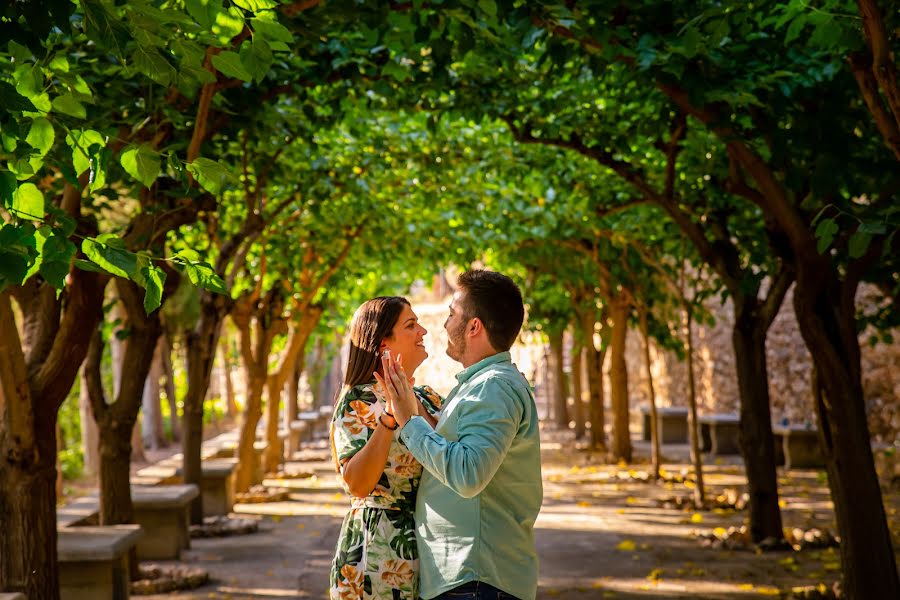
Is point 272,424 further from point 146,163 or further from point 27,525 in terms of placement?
point 146,163

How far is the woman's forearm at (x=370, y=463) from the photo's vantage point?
351 centimetres

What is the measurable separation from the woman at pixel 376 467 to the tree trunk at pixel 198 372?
8654 mm

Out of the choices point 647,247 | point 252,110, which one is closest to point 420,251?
point 647,247

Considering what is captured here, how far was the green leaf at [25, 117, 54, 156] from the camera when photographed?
3406 mm

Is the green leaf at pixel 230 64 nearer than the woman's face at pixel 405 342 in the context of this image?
Yes

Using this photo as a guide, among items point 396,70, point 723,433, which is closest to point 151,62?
point 396,70

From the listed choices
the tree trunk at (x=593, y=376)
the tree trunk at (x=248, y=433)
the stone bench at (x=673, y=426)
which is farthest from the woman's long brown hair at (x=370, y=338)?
the stone bench at (x=673, y=426)

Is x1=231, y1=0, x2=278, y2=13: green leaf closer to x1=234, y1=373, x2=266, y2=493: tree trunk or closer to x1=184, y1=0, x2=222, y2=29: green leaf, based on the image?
x1=184, y1=0, x2=222, y2=29: green leaf

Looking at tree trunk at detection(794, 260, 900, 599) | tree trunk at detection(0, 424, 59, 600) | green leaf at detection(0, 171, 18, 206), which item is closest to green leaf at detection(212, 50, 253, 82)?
green leaf at detection(0, 171, 18, 206)

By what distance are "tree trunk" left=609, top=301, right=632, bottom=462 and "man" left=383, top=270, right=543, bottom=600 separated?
16.2m

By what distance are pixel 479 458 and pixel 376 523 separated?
0.77 metres

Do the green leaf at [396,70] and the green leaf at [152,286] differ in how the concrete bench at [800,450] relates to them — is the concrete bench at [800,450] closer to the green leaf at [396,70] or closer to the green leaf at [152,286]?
the green leaf at [396,70]

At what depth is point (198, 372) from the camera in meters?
12.4

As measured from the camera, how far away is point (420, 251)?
57.4ft
